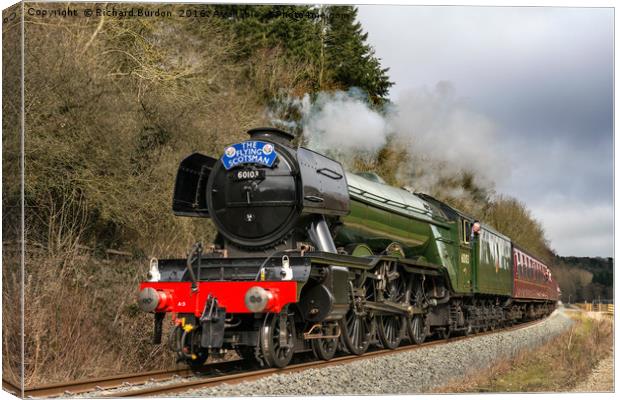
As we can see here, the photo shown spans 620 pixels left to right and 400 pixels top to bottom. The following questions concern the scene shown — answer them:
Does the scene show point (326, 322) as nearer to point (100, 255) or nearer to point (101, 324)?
point (101, 324)

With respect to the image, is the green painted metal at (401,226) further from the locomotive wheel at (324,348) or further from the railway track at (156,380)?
the railway track at (156,380)

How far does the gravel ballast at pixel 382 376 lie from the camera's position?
7.16 metres

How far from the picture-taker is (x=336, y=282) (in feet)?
28.3

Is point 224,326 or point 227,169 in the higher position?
point 227,169

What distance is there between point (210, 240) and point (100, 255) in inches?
115

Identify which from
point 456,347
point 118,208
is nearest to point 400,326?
point 456,347

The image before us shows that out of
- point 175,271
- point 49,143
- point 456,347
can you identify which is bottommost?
point 456,347

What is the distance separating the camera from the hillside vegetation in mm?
9031

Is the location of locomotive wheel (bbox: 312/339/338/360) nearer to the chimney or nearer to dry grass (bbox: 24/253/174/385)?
dry grass (bbox: 24/253/174/385)

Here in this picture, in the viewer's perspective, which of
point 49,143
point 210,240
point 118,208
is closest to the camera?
point 49,143

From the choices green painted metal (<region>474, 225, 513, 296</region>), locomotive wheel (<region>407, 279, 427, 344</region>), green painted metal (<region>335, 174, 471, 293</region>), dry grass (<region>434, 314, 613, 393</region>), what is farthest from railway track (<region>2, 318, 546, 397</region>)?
green painted metal (<region>474, 225, 513, 296</region>)

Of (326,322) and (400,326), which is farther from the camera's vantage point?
(400,326)

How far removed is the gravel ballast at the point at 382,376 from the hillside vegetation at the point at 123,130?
8.59 feet

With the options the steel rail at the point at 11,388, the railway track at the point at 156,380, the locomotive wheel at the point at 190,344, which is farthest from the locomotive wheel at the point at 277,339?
the steel rail at the point at 11,388
